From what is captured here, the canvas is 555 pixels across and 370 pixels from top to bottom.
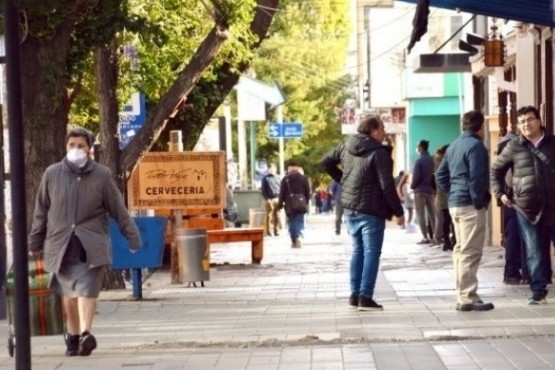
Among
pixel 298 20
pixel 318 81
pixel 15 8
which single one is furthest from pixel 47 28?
pixel 318 81

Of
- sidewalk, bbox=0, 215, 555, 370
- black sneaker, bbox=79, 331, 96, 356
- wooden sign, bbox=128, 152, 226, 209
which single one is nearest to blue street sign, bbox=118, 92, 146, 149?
wooden sign, bbox=128, 152, 226, 209

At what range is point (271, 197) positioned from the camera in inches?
1436

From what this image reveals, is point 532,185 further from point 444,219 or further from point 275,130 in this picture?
point 275,130

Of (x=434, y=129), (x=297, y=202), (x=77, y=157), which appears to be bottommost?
(x=297, y=202)

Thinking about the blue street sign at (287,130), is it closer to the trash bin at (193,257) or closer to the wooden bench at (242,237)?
Answer: the wooden bench at (242,237)

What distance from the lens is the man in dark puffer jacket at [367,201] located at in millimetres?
13938

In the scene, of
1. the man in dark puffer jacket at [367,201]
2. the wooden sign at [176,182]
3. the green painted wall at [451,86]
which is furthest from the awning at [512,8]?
the green painted wall at [451,86]

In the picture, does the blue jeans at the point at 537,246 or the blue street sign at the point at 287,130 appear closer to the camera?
the blue jeans at the point at 537,246

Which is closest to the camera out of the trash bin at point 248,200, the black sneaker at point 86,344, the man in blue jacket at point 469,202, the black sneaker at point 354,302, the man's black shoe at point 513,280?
the black sneaker at point 86,344

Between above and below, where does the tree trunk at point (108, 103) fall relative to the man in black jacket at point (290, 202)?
above

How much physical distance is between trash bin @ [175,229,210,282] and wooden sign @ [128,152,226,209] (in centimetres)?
317

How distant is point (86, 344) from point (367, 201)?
3832 millimetres

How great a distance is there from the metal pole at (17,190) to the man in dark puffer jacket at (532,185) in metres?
6.87

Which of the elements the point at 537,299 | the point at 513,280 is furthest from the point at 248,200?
the point at 537,299
